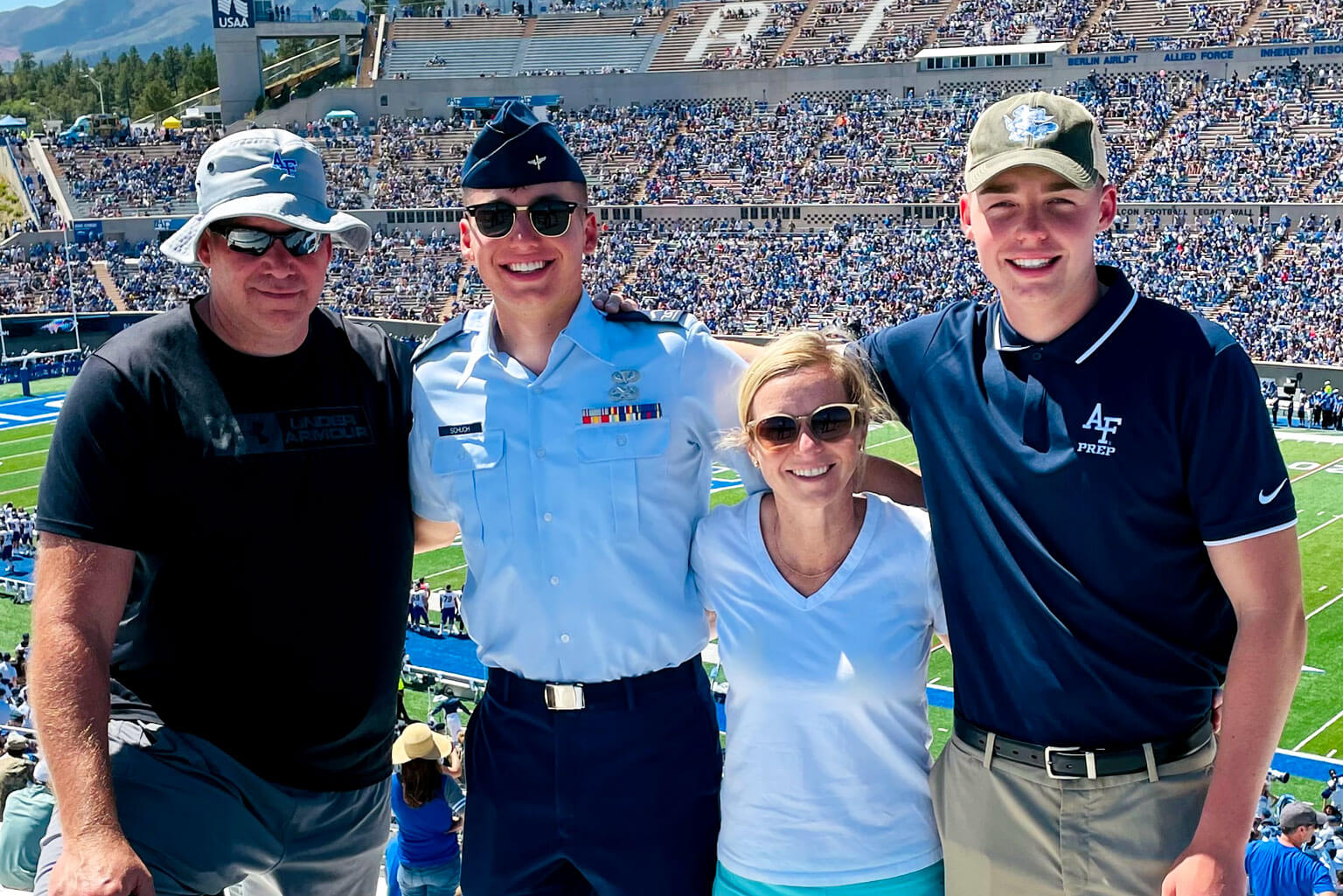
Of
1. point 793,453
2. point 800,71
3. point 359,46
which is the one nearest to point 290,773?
point 793,453

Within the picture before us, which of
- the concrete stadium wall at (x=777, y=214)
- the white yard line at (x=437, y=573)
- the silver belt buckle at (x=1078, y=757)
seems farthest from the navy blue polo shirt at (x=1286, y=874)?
the concrete stadium wall at (x=777, y=214)

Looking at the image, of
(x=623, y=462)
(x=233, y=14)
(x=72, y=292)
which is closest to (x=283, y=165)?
(x=623, y=462)

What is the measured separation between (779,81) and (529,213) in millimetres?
54716

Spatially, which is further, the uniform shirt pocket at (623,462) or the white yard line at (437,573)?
the white yard line at (437,573)

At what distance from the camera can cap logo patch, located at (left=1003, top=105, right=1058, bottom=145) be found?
3213 mm

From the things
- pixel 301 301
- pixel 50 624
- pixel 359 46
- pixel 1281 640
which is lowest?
pixel 1281 640

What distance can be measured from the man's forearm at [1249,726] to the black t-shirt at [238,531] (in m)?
2.05

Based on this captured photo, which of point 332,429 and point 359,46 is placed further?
point 359,46

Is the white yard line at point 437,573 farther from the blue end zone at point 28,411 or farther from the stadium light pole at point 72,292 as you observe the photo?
the stadium light pole at point 72,292

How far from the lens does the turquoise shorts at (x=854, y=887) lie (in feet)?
10.7

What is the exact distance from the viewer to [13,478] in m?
28.3

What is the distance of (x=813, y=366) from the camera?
11.3 ft

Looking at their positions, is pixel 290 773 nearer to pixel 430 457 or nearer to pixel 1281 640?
pixel 430 457

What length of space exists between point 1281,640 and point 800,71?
2181 inches
